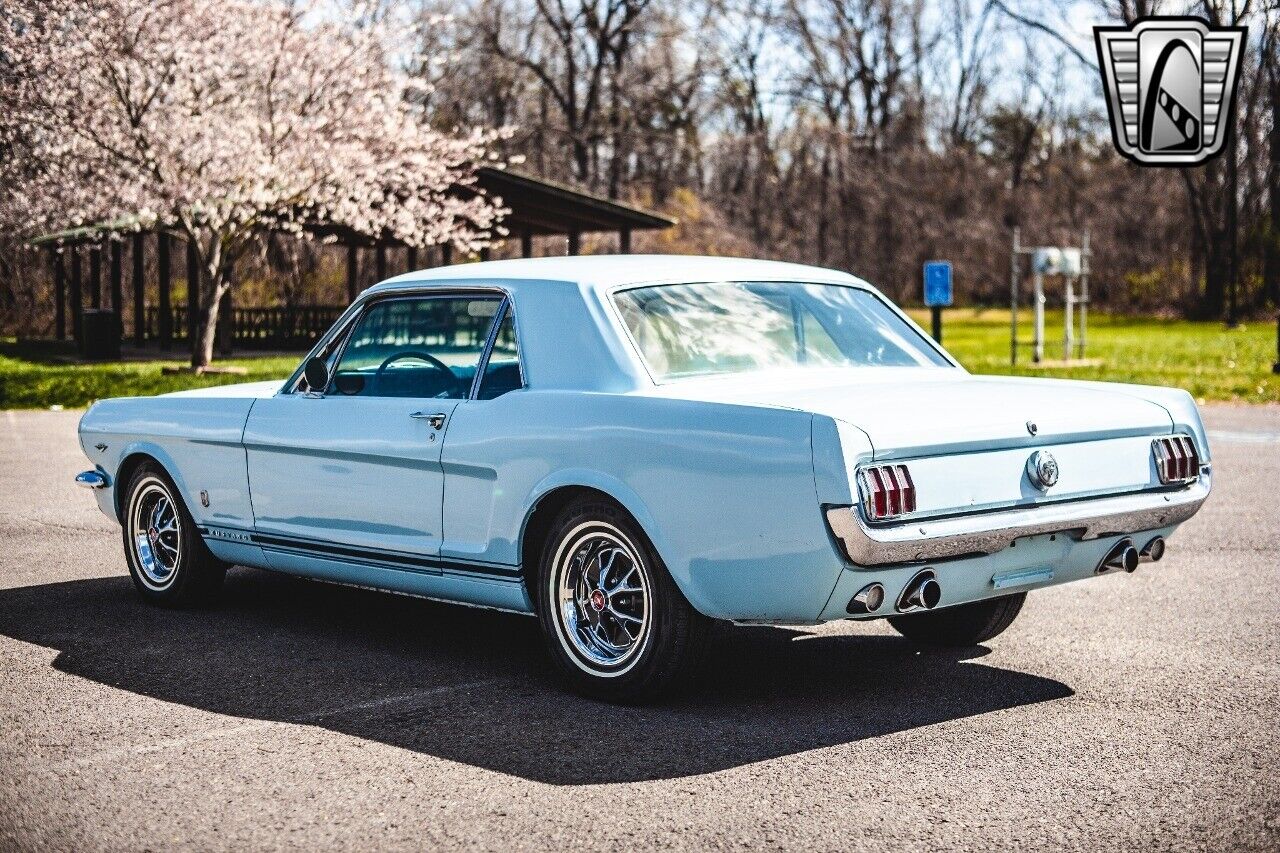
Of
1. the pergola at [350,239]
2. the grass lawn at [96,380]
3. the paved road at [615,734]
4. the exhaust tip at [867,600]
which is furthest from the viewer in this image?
the pergola at [350,239]

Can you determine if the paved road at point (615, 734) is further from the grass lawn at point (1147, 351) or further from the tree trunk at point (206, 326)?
the tree trunk at point (206, 326)

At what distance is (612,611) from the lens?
554 cm

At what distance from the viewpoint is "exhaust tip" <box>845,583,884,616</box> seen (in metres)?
5.01

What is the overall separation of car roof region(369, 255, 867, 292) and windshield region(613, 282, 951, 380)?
0.16ft

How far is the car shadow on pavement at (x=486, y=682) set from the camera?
5.06 meters

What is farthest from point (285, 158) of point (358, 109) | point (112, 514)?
point (112, 514)

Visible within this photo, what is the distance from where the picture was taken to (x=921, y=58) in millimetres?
61938

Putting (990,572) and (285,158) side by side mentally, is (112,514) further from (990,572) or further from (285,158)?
(285,158)

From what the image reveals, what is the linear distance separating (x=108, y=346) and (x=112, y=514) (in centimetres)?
2549

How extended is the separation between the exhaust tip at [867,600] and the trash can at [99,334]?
94.6 ft

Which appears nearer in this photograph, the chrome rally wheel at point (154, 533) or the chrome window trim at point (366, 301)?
the chrome window trim at point (366, 301)

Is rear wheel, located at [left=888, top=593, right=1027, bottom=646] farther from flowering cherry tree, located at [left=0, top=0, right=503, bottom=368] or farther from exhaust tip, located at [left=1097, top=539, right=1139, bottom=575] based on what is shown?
flowering cherry tree, located at [left=0, top=0, right=503, bottom=368]

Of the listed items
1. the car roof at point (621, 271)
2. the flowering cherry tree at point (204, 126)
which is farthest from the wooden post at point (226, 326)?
the car roof at point (621, 271)

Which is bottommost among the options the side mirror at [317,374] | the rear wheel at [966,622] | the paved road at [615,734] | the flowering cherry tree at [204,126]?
the paved road at [615,734]
